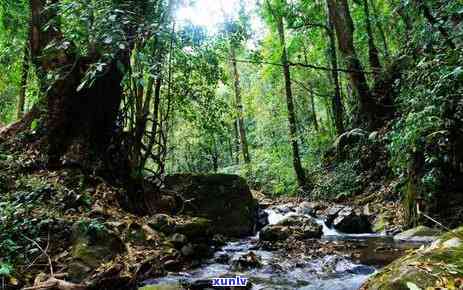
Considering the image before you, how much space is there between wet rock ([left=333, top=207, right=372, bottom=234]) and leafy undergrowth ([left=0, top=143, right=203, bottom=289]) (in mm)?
4166

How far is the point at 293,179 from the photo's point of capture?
19094 millimetres

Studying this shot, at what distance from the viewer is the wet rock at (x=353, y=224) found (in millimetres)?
9414

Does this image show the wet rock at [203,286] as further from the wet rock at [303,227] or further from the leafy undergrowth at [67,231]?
the wet rock at [303,227]

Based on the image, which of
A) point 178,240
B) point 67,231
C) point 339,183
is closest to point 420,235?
point 178,240

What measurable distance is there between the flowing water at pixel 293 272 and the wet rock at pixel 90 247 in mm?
673

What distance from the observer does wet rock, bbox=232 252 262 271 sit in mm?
6497

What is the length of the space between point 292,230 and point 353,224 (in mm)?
1727

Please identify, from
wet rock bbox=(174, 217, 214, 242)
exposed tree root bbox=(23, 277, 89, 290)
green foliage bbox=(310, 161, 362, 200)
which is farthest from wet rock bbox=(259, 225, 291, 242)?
green foliage bbox=(310, 161, 362, 200)

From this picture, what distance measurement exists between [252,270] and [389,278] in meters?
3.83

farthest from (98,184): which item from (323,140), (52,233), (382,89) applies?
(323,140)

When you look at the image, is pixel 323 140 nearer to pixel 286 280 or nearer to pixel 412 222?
pixel 412 222

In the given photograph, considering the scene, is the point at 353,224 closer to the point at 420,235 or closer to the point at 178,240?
the point at 420,235

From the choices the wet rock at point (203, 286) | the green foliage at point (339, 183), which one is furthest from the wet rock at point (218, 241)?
the green foliage at point (339, 183)

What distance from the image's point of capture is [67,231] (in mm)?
5680
